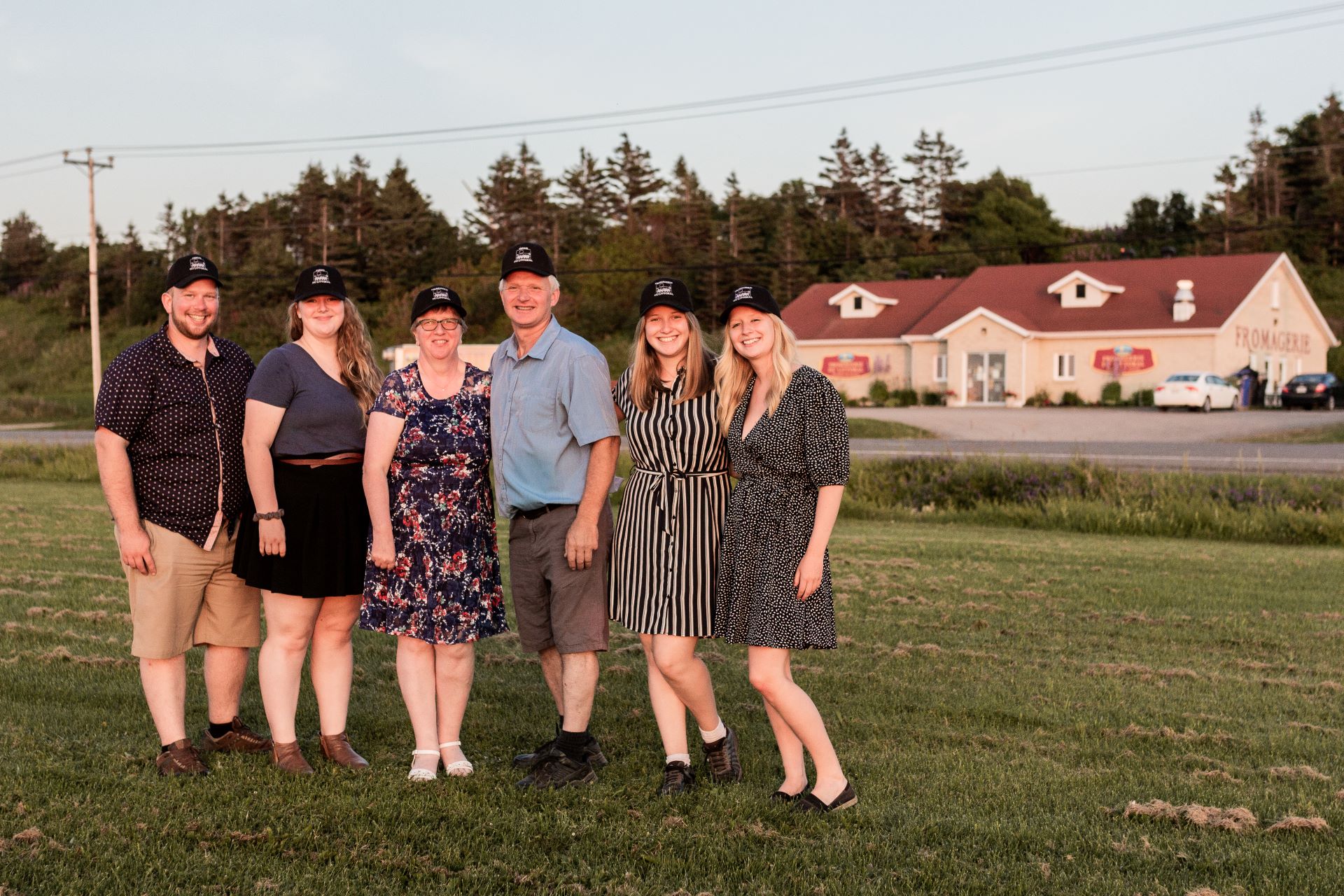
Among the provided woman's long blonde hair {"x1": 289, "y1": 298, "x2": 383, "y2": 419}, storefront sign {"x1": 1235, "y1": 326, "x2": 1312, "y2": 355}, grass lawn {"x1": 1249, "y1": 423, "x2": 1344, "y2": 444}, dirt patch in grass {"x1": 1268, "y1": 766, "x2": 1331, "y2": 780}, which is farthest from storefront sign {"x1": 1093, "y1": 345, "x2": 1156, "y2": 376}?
woman's long blonde hair {"x1": 289, "y1": 298, "x2": 383, "y2": 419}

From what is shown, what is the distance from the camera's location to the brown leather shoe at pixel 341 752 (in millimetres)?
5066

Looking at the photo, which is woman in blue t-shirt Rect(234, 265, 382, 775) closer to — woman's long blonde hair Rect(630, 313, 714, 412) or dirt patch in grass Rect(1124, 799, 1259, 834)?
woman's long blonde hair Rect(630, 313, 714, 412)

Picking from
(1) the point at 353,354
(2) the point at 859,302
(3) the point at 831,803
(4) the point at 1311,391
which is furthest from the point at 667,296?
(2) the point at 859,302

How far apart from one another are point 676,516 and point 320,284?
1.72m

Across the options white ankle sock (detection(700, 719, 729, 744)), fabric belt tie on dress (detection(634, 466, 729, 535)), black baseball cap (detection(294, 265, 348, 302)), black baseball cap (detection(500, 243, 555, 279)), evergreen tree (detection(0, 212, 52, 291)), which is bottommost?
white ankle sock (detection(700, 719, 729, 744))

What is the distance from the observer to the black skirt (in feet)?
16.2

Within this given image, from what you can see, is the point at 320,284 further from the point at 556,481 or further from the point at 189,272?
the point at 556,481

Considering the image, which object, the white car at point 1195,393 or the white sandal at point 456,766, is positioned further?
the white car at point 1195,393

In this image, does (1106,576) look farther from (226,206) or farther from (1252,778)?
(226,206)

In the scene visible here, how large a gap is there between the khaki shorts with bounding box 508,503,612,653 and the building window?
4224cm

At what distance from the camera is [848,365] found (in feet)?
159

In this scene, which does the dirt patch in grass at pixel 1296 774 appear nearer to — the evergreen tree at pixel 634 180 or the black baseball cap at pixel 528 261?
the black baseball cap at pixel 528 261

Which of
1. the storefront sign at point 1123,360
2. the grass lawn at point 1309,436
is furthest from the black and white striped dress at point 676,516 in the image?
the storefront sign at point 1123,360

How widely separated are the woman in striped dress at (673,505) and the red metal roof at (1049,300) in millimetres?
37876
